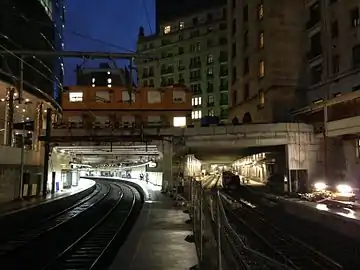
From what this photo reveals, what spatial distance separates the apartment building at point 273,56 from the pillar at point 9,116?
2813 centimetres

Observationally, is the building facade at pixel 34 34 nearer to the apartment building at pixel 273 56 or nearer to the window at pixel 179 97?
the window at pixel 179 97

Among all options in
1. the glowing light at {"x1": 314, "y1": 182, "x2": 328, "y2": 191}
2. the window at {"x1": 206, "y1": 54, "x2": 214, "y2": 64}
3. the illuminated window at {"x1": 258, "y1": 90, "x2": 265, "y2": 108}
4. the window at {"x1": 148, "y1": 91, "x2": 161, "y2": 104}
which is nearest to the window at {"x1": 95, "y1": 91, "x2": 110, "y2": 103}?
the window at {"x1": 148, "y1": 91, "x2": 161, "y2": 104}

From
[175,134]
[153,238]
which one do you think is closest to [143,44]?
[175,134]

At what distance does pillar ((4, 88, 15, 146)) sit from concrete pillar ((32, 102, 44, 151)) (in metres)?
4.63

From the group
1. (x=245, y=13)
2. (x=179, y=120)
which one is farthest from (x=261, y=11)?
(x=179, y=120)

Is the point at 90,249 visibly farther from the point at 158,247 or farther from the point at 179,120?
the point at 179,120

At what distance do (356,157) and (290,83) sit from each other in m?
17.5

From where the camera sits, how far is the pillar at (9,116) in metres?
36.4

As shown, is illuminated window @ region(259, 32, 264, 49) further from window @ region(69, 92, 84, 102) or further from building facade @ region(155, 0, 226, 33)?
building facade @ region(155, 0, 226, 33)

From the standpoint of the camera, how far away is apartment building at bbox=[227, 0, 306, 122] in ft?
173

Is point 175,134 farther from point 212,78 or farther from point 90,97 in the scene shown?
point 212,78

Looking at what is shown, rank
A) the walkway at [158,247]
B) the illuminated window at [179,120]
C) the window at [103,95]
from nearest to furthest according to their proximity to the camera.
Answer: the walkway at [158,247] → the illuminated window at [179,120] → the window at [103,95]

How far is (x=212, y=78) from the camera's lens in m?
100

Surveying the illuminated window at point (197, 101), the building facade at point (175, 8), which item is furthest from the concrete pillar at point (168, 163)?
the building facade at point (175, 8)
